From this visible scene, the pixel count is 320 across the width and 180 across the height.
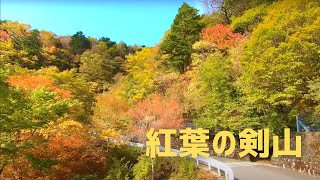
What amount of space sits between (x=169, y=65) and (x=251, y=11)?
9068mm

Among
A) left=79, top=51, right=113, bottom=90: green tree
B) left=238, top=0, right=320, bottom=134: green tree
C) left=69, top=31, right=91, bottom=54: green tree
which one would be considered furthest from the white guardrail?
left=69, top=31, right=91, bottom=54: green tree

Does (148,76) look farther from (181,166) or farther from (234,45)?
(181,166)

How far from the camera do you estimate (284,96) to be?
47.9ft

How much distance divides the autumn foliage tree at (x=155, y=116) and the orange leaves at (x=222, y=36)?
245 inches

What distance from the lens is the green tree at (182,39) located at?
2830 centimetres

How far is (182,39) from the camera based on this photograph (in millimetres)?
28516

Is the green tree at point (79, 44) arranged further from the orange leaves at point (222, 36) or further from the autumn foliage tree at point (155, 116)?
the autumn foliage tree at point (155, 116)

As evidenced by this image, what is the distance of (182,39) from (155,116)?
9955mm

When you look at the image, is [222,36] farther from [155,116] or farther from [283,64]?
[283,64]

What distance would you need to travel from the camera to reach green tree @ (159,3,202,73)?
92.8 feet

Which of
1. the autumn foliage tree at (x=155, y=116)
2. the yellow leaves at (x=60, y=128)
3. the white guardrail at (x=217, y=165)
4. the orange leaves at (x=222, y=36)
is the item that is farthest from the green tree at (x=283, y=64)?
the yellow leaves at (x=60, y=128)

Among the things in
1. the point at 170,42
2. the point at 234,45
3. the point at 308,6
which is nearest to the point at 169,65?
the point at 170,42

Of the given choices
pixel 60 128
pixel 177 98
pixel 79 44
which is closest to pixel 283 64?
pixel 60 128

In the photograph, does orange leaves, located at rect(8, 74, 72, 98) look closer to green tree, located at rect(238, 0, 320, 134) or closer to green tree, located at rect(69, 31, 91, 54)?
green tree, located at rect(238, 0, 320, 134)
